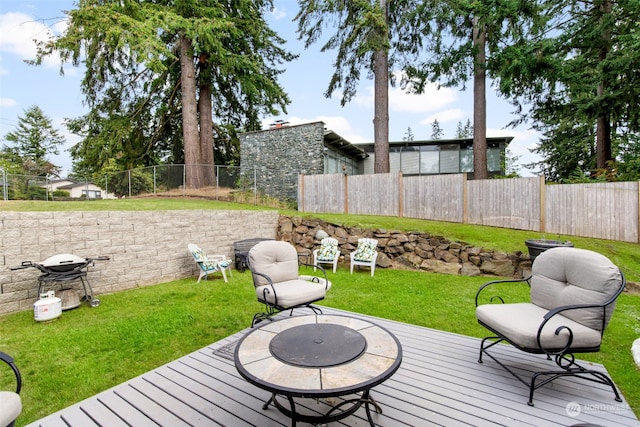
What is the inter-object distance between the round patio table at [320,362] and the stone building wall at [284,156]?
10.1m

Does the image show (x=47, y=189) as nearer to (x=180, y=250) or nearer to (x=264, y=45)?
(x=180, y=250)

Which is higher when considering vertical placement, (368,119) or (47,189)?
(368,119)

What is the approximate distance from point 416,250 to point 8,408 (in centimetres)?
679

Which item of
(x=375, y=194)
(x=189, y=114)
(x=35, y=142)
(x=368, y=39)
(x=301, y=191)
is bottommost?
(x=375, y=194)

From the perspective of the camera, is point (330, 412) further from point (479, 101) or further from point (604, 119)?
point (604, 119)

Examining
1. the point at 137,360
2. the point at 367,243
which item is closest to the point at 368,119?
the point at 367,243

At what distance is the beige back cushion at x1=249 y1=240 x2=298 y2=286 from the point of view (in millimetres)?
3680

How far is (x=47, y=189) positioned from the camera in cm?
1004

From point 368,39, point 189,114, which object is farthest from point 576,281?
point 189,114

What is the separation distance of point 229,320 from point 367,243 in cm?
379

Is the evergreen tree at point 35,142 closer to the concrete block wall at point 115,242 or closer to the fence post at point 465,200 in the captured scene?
the concrete block wall at point 115,242

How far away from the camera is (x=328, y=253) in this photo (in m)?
6.95

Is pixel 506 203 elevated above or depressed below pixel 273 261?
above

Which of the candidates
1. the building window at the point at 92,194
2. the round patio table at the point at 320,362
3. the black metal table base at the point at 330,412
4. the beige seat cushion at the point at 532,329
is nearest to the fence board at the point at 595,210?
the beige seat cushion at the point at 532,329
